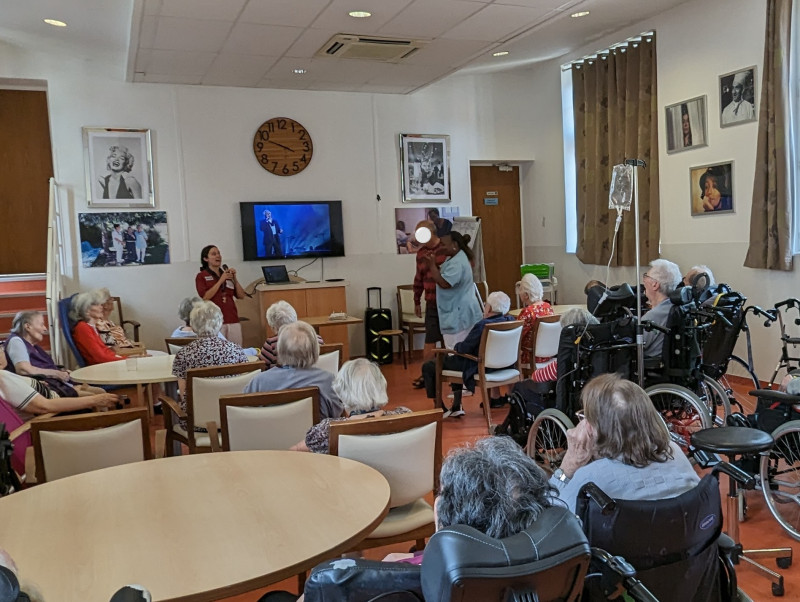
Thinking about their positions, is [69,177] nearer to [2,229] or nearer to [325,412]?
[2,229]

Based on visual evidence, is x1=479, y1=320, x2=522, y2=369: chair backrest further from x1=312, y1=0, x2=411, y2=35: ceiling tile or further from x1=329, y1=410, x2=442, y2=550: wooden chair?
x1=312, y1=0, x2=411, y2=35: ceiling tile

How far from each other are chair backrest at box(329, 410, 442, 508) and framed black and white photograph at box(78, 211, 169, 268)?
5650 millimetres

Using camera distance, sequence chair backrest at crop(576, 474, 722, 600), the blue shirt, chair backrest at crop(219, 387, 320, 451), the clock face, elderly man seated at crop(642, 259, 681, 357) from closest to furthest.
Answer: chair backrest at crop(576, 474, 722, 600), chair backrest at crop(219, 387, 320, 451), elderly man seated at crop(642, 259, 681, 357), the blue shirt, the clock face

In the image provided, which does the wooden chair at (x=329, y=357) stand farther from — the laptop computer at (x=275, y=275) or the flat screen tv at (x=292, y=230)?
the flat screen tv at (x=292, y=230)

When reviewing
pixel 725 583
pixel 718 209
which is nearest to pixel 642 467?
pixel 725 583

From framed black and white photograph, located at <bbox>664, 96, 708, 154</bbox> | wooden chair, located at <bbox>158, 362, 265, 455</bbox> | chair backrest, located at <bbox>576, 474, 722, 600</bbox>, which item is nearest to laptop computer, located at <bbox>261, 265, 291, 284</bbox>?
wooden chair, located at <bbox>158, 362, 265, 455</bbox>

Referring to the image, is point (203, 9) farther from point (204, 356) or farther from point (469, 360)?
point (469, 360)

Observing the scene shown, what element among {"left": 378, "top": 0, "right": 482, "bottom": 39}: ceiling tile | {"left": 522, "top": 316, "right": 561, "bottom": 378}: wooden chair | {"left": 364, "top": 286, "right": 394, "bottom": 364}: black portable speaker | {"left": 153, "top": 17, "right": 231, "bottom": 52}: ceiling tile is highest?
{"left": 153, "top": 17, "right": 231, "bottom": 52}: ceiling tile

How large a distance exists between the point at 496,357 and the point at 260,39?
3.56 metres

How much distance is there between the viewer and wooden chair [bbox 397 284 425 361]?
8.21 m

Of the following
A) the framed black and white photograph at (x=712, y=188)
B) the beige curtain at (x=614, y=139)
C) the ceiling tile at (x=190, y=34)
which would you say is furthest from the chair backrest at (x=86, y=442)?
the beige curtain at (x=614, y=139)

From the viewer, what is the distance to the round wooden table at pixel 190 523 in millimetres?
1581

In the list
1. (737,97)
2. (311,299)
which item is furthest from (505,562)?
(311,299)

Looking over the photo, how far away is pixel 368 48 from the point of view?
20.6ft
